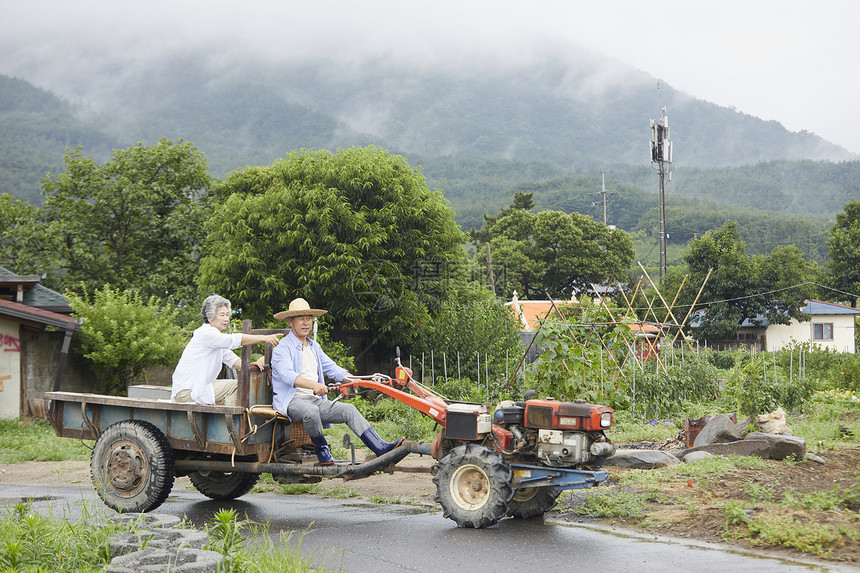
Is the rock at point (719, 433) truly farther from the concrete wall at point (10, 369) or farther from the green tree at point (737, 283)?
the green tree at point (737, 283)

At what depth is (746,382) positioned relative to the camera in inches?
592

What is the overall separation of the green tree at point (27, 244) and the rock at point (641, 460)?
2616 centimetres

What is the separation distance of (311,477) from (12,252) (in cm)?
2834

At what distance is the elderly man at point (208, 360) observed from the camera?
8766 mm

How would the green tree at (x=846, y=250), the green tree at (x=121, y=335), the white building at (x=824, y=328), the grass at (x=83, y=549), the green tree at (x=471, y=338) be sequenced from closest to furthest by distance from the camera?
the grass at (x=83, y=549), the green tree at (x=121, y=335), the green tree at (x=471, y=338), the green tree at (x=846, y=250), the white building at (x=824, y=328)

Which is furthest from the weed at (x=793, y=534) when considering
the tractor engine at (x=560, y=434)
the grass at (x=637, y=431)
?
the grass at (x=637, y=431)

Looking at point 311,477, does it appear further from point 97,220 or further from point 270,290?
point 97,220

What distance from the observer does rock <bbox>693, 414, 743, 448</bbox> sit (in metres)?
11.9

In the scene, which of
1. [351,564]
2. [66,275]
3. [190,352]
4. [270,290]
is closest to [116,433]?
[190,352]

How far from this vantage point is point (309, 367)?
8.96 m

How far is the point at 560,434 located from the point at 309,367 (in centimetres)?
280

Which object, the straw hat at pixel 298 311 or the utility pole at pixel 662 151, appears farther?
the utility pole at pixel 662 151

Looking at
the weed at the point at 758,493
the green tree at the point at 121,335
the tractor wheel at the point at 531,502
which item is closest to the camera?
the weed at the point at 758,493

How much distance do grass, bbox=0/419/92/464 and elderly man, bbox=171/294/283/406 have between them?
4845mm
